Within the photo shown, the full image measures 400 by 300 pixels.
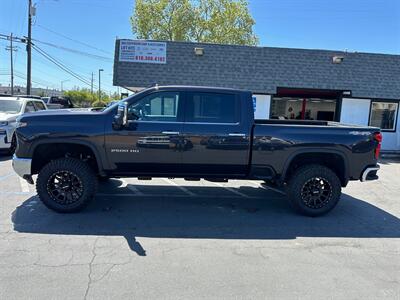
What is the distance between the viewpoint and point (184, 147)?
541 centimetres

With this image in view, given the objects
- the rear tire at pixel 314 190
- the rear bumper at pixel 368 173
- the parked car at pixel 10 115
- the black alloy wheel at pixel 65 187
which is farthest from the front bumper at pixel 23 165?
the parked car at pixel 10 115

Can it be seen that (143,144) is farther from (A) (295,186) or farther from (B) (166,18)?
(B) (166,18)

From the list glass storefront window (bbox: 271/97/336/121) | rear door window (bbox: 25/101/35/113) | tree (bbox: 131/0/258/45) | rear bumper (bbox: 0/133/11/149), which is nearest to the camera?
rear bumper (bbox: 0/133/11/149)

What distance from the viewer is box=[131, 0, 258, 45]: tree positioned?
3572 cm

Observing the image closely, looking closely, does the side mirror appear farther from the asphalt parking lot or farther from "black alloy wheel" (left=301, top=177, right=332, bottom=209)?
"black alloy wheel" (left=301, top=177, right=332, bottom=209)

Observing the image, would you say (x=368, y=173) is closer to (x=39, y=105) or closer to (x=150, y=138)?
(x=150, y=138)

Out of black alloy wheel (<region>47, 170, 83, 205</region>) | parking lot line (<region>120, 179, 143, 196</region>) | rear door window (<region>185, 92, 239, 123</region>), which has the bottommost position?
parking lot line (<region>120, 179, 143, 196</region>)

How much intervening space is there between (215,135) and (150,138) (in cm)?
101

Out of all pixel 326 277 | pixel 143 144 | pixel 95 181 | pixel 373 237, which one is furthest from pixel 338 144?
pixel 95 181

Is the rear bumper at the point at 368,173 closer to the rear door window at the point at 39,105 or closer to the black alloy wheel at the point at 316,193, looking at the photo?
the black alloy wheel at the point at 316,193

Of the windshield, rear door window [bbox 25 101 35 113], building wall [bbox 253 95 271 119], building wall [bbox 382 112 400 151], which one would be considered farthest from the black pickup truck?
building wall [bbox 382 112 400 151]

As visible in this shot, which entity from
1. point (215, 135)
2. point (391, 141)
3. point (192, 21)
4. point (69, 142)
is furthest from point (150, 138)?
point (192, 21)

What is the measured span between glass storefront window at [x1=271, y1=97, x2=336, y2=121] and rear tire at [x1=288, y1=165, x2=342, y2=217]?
9924 millimetres

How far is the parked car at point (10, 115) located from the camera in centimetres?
1000
